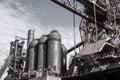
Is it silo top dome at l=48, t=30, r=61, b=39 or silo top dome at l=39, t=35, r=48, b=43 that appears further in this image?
silo top dome at l=39, t=35, r=48, b=43

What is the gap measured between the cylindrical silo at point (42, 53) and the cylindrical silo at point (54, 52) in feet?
3.56

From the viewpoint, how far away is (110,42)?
3073 centimetres

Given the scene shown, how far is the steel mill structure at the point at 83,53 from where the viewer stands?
26.7 meters

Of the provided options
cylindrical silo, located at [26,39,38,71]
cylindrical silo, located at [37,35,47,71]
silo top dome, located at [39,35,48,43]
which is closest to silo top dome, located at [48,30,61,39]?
silo top dome, located at [39,35,48,43]

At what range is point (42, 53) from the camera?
33.6 meters

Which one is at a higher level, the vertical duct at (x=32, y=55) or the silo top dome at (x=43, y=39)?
the silo top dome at (x=43, y=39)

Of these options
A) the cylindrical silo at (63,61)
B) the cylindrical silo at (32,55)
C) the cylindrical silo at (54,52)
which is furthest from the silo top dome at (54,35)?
the cylindrical silo at (32,55)

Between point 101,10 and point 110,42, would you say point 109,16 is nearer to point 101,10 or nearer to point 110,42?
point 101,10

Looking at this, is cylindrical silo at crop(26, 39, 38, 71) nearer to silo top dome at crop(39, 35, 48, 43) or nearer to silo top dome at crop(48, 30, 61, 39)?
silo top dome at crop(39, 35, 48, 43)

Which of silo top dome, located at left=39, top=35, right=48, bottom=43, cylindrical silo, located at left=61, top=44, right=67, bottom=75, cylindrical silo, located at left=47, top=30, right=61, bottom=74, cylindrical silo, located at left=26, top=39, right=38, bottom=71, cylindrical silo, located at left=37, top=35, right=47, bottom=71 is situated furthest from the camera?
cylindrical silo, located at left=26, top=39, right=38, bottom=71

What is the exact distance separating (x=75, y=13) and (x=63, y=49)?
7.35 metres

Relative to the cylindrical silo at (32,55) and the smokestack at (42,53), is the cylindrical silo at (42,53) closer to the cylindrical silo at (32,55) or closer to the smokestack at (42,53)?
the smokestack at (42,53)

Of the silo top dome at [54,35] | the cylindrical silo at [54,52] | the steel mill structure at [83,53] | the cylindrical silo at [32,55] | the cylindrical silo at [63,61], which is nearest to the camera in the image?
the steel mill structure at [83,53]

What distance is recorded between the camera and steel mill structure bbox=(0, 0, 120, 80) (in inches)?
1051
